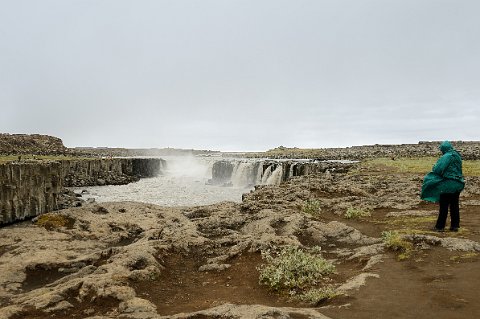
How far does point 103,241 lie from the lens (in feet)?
54.5

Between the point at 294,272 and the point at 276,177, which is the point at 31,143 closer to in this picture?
the point at 276,177

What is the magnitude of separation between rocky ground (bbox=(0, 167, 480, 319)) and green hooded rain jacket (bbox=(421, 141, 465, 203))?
1.40 m

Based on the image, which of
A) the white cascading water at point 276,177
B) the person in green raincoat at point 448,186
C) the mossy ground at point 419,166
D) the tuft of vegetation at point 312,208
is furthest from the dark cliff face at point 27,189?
the mossy ground at point 419,166

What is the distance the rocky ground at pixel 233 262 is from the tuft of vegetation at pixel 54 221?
0.26 feet

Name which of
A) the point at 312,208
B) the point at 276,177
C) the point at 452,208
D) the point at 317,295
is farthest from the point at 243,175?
the point at 317,295

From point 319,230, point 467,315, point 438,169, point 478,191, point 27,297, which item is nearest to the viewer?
point 467,315

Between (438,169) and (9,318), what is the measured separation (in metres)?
13.3

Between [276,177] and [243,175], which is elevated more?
[276,177]

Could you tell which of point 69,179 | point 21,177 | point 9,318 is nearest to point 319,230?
point 9,318

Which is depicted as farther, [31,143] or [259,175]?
[31,143]

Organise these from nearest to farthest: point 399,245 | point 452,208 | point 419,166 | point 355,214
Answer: point 399,245
point 452,208
point 355,214
point 419,166

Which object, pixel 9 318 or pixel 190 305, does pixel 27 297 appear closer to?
pixel 9 318

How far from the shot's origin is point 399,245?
11.4 m

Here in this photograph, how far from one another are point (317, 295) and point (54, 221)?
49.6 feet
